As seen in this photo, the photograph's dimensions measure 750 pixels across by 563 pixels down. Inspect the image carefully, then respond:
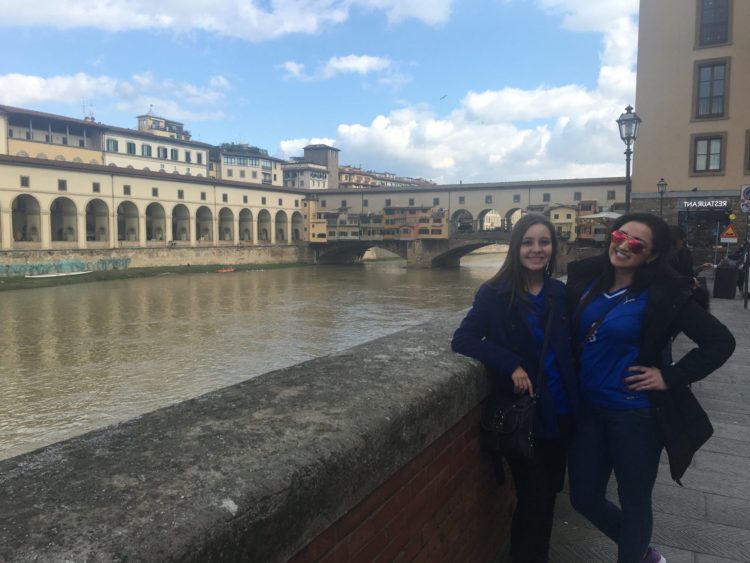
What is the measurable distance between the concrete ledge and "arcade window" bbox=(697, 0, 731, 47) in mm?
31389

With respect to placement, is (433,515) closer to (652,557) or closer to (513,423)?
(513,423)

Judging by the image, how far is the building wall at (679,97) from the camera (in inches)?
1029

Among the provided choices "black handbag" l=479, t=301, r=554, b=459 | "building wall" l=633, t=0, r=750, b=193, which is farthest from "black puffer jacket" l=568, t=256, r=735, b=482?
"building wall" l=633, t=0, r=750, b=193

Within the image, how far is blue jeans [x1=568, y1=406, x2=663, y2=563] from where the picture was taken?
2.26m

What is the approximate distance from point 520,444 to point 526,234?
3.07ft

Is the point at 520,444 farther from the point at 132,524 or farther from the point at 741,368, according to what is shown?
the point at 741,368

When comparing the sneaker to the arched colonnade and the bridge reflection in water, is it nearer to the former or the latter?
the arched colonnade

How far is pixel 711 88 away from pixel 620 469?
3061cm

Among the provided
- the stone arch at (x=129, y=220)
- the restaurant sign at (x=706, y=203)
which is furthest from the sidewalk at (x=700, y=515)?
the stone arch at (x=129, y=220)

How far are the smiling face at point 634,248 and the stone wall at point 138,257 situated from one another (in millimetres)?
44873

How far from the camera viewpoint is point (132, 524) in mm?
1126

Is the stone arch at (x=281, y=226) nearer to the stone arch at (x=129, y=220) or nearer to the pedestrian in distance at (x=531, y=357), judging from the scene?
the stone arch at (x=129, y=220)

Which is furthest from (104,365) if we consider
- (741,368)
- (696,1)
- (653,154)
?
(696,1)

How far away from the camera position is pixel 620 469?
2283mm
